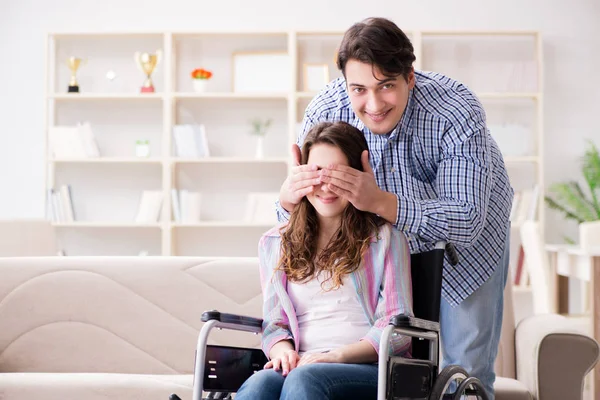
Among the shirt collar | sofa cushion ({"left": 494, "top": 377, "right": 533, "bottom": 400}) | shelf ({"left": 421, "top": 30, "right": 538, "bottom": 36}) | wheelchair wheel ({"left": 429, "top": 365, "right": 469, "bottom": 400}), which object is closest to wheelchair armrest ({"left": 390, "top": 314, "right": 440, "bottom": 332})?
wheelchair wheel ({"left": 429, "top": 365, "right": 469, "bottom": 400})

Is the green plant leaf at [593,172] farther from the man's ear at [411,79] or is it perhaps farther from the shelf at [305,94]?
the man's ear at [411,79]

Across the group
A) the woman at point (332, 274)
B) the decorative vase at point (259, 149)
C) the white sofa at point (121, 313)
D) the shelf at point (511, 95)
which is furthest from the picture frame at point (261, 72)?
the woman at point (332, 274)

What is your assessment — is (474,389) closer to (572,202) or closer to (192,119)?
(572,202)

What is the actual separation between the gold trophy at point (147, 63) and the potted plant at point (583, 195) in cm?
269

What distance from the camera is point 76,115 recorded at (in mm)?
5617

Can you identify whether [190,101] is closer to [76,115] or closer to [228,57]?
[228,57]

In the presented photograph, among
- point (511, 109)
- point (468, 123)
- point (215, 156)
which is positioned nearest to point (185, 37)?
point (215, 156)

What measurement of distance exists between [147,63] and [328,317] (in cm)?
389

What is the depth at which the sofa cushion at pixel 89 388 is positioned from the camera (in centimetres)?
248

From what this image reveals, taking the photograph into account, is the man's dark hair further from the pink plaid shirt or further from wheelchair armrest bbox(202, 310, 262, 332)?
wheelchair armrest bbox(202, 310, 262, 332)

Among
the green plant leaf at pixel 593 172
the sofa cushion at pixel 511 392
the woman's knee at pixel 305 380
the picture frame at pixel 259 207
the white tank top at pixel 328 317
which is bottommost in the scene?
the sofa cushion at pixel 511 392

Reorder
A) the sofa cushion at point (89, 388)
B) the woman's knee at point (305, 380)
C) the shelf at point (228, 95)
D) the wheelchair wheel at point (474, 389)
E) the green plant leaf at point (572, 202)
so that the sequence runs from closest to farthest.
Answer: the woman's knee at point (305, 380) → the wheelchair wheel at point (474, 389) → the sofa cushion at point (89, 388) → the green plant leaf at point (572, 202) → the shelf at point (228, 95)

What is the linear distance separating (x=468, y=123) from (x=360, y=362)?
612 millimetres

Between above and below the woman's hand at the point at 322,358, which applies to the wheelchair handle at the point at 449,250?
above
